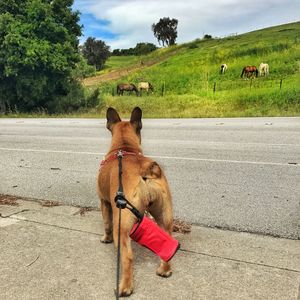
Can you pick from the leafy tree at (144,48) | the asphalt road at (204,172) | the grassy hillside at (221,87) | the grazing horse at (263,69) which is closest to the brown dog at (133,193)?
the asphalt road at (204,172)

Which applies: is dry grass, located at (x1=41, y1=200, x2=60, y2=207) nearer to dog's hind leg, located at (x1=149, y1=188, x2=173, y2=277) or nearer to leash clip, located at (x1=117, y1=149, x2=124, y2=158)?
leash clip, located at (x1=117, y1=149, x2=124, y2=158)

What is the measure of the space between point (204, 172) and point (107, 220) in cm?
369

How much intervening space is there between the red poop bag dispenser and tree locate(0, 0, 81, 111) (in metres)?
23.0

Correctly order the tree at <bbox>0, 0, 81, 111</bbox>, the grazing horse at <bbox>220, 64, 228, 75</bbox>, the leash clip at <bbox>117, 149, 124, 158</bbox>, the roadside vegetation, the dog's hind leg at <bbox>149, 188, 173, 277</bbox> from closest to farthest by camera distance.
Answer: the dog's hind leg at <bbox>149, 188, 173, 277</bbox>
the leash clip at <bbox>117, 149, 124, 158</bbox>
the tree at <bbox>0, 0, 81, 111</bbox>
the roadside vegetation
the grazing horse at <bbox>220, 64, 228, 75</bbox>

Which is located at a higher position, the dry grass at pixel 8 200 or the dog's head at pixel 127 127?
the dog's head at pixel 127 127

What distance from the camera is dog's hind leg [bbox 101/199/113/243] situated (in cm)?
380

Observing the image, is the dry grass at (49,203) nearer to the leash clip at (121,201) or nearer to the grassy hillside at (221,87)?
the leash clip at (121,201)

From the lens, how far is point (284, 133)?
39.6 feet

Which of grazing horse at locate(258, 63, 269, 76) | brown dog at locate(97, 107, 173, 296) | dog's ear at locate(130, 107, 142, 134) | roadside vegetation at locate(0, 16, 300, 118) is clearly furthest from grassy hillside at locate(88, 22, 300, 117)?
brown dog at locate(97, 107, 173, 296)

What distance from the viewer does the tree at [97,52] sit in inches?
3374

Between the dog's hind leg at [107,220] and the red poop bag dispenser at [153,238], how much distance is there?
34.6 inches

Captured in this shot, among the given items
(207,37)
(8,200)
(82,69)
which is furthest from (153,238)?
(207,37)

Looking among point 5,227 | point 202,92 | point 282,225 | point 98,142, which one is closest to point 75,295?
point 5,227

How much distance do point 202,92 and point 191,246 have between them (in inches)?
1223
